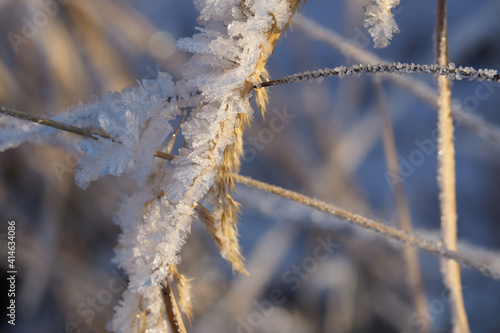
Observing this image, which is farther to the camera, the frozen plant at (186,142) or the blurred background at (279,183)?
the blurred background at (279,183)

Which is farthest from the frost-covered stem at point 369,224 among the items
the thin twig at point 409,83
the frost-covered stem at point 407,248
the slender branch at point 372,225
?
the frost-covered stem at point 407,248

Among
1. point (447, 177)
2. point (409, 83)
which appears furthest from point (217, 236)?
point (409, 83)

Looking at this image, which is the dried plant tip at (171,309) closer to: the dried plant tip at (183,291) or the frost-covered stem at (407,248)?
the dried plant tip at (183,291)

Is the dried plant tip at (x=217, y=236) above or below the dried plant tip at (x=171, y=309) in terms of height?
above

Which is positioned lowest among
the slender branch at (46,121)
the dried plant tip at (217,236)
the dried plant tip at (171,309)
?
the dried plant tip at (171,309)

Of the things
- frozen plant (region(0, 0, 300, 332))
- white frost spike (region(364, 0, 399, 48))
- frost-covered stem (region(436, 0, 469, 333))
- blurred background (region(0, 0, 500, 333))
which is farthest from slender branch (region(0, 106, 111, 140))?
blurred background (region(0, 0, 500, 333))

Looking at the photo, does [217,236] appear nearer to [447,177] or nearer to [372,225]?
[372,225]
